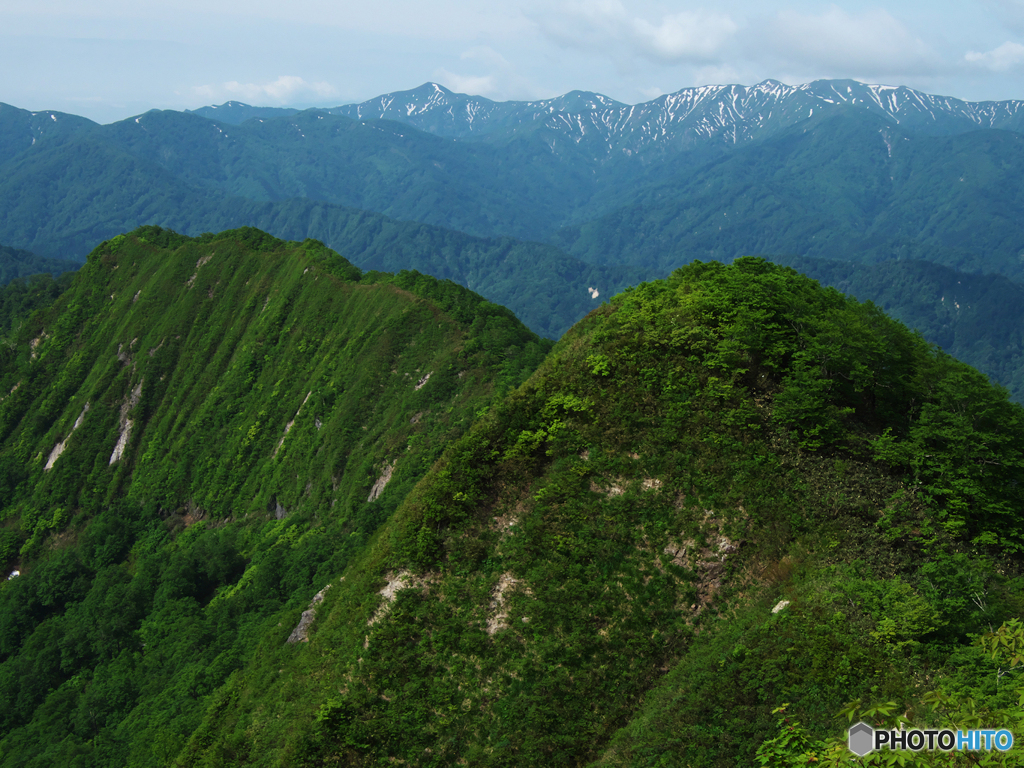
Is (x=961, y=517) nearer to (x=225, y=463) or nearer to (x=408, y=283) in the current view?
(x=408, y=283)

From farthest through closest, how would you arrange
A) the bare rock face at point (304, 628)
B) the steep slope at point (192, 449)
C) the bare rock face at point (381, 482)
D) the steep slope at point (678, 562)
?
the bare rock face at point (381, 482)
the steep slope at point (192, 449)
the bare rock face at point (304, 628)
the steep slope at point (678, 562)

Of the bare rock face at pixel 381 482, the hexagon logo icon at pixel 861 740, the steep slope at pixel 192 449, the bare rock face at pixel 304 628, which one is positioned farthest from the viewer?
the bare rock face at pixel 381 482

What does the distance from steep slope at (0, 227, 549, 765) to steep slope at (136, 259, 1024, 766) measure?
2177 cm

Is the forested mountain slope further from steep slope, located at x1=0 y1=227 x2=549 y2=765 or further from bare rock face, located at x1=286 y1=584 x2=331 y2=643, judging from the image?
steep slope, located at x1=0 y1=227 x2=549 y2=765

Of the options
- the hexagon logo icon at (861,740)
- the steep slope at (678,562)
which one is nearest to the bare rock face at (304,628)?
the steep slope at (678,562)

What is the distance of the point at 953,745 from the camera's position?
41.9ft

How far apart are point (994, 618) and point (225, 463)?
Answer: 77176mm

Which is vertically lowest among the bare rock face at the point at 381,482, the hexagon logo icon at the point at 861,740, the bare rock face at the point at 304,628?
the bare rock face at the point at 304,628

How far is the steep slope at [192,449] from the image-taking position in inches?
2216

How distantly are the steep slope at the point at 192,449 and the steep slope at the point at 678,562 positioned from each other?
21773 millimetres

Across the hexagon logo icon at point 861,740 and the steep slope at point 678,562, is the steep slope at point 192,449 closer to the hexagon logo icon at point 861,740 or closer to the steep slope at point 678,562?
the steep slope at point 678,562

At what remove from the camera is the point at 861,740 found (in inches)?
544

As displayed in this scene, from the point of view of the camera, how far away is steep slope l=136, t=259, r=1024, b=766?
22.8 m

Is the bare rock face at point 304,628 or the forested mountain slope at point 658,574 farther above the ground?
the forested mountain slope at point 658,574
